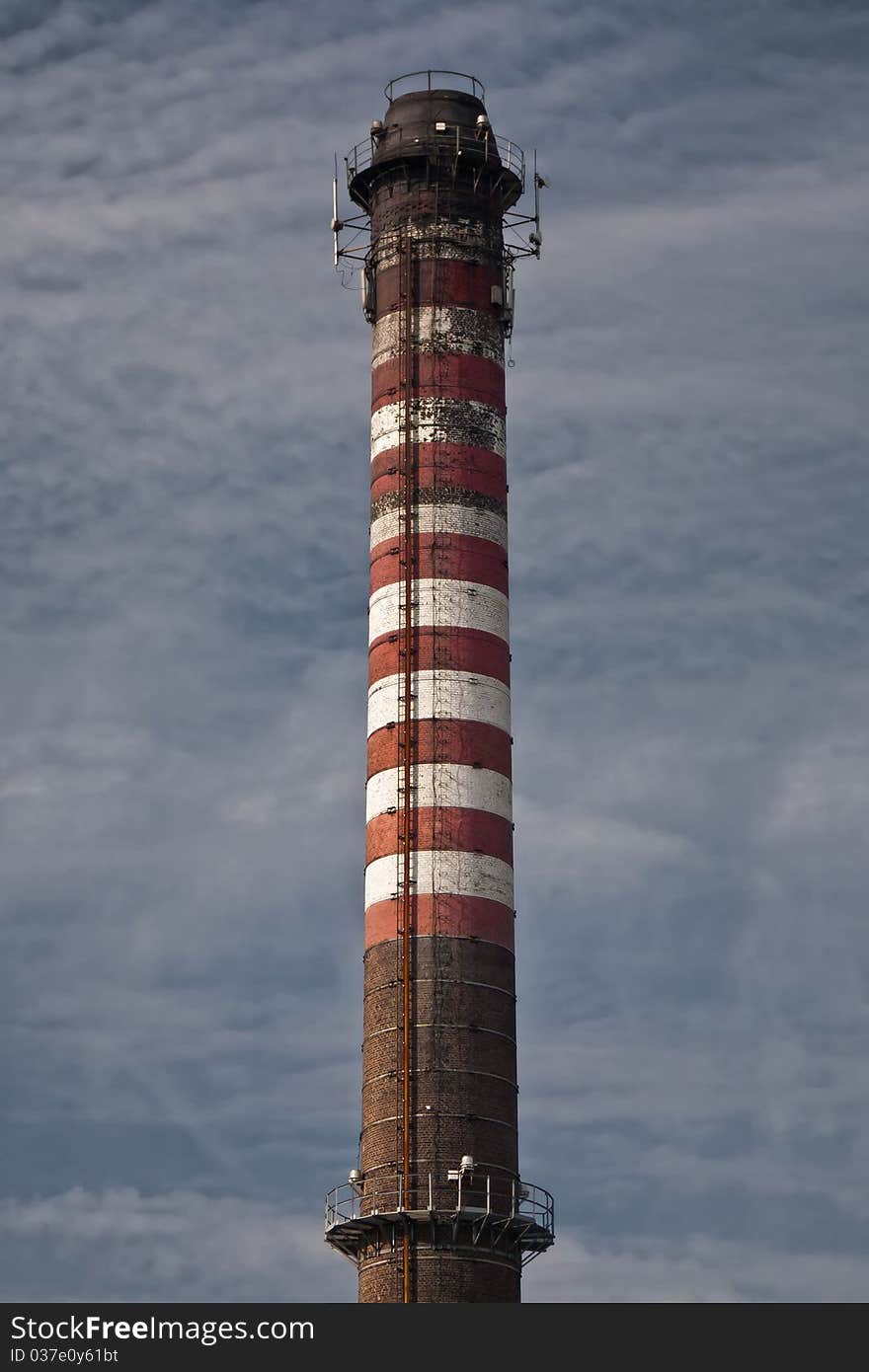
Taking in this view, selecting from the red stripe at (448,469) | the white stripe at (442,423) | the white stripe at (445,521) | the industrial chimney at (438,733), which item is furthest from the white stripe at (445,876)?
the white stripe at (442,423)

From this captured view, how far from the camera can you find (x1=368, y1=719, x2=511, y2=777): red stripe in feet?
282

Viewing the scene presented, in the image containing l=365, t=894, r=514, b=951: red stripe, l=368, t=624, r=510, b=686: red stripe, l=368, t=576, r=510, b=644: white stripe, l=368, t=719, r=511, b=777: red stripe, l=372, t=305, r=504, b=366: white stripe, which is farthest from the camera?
l=372, t=305, r=504, b=366: white stripe

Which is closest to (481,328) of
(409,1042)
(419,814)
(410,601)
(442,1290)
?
(410,601)

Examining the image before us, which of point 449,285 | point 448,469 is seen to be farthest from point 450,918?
point 449,285

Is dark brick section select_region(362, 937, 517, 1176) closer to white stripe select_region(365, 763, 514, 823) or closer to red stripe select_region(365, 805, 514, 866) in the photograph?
red stripe select_region(365, 805, 514, 866)

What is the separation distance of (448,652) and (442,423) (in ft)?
25.4

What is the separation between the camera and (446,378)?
8988 centimetres

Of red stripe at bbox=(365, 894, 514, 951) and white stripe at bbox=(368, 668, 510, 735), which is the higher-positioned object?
white stripe at bbox=(368, 668, 510, 735)

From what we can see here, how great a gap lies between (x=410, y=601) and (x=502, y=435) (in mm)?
7095

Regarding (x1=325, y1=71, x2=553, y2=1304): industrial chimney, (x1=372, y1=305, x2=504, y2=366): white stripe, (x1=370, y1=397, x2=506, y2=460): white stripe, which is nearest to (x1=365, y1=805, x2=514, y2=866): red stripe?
(x1=325, y1=71, x2=553, y2=1304): industrial chimney

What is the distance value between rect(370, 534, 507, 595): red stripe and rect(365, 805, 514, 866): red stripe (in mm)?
7650

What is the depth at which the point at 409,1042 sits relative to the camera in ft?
273

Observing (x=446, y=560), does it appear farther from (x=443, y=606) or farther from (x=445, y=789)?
(x=445, y=789)

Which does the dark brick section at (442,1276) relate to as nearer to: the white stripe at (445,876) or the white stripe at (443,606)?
the white stripe at (445,876)
